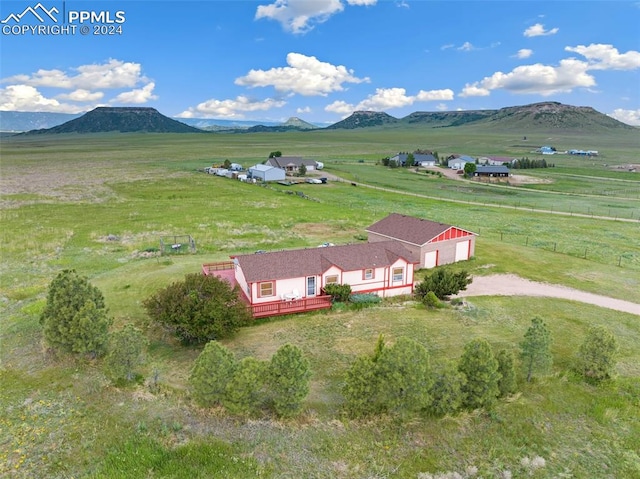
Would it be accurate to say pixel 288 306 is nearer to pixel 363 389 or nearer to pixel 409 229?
pixel 363 389

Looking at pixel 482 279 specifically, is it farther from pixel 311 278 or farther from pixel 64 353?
pixel 64 353

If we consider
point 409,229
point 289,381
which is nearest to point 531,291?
point 409,229

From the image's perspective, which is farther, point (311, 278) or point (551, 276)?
point (551, 276)

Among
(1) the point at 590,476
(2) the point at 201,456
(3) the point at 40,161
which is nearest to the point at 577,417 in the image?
(1) the point at 590,476

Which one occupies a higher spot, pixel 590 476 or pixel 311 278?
pixel 311 278

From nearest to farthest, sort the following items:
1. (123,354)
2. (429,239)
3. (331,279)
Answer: (123,354)
(331,279)
(429,239)

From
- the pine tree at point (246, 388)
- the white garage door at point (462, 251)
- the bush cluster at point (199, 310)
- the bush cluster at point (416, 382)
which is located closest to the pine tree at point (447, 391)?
the bush cluster at point (416, 382)

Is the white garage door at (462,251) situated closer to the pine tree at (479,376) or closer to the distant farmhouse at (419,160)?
the pine tree at (479,376)
